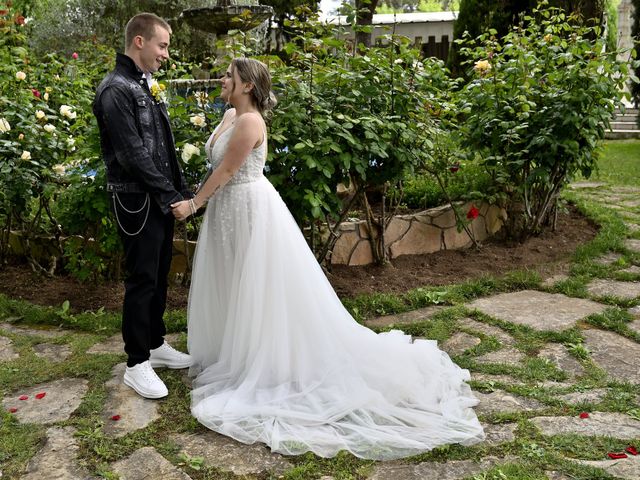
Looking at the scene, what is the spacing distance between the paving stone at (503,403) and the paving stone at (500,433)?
5.0 inches

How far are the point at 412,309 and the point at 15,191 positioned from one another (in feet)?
8.87

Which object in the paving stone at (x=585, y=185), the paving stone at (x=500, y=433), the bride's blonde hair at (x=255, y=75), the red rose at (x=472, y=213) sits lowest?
the paving stone at (x=500, y=433)

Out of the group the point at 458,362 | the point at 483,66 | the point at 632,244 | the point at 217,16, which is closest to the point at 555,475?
the point at 458,362

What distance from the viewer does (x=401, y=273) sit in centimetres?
483

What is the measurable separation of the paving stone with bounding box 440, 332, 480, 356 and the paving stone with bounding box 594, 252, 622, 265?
5.98 feet

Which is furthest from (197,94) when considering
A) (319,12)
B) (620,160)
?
(620,160)

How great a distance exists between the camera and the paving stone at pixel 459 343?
3584 mm

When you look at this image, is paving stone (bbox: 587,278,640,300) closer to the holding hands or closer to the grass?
the grass

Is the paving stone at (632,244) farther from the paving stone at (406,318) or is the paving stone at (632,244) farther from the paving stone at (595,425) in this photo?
the paving stone at (595,425)

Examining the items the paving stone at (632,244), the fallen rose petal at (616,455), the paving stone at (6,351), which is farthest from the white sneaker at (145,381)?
the paving stone at (632,244)

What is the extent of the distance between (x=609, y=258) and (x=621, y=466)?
10.1 ft

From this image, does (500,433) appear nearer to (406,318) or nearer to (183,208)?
(406,318)

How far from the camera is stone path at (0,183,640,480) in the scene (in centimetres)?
247

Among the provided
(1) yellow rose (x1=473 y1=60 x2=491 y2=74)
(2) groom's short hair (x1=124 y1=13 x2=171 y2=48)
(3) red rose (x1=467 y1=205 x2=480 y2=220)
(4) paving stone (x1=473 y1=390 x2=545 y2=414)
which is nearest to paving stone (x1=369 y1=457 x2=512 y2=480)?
(4) paving stone (x1=473 y1=390 x2=545 y2=414)
